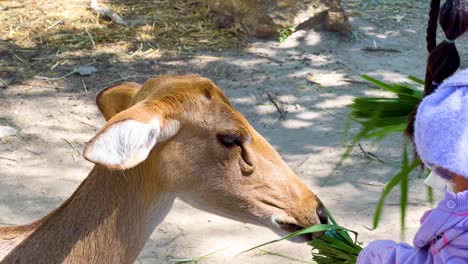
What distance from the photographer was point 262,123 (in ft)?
20.1

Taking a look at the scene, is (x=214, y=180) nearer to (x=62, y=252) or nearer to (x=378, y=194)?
(x=62, y=252)

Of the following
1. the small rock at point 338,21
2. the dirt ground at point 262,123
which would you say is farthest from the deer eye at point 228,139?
the small rock at point 338,21

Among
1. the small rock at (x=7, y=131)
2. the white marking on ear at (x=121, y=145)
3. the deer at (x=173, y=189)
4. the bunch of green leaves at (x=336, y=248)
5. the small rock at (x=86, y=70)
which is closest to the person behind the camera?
the white marking on ear at (x=121, y=145)

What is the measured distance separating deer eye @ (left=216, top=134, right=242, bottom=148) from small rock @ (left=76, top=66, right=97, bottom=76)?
13.9ft

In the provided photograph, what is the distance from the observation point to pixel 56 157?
18.3 feet

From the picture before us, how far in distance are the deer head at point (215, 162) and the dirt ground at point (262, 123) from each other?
Result: 147 centimetres

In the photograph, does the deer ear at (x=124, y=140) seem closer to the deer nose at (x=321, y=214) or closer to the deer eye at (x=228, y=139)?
the deer eye at (x=228, y=139)

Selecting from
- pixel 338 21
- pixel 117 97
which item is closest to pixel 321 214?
pixel 117 97

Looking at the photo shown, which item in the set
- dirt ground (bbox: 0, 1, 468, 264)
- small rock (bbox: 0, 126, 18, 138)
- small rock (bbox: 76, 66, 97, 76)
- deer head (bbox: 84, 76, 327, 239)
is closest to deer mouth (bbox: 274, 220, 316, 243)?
deer head (bbox: 84, 76, 327, 239)

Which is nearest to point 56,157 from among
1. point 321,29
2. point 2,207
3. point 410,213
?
point 2,207

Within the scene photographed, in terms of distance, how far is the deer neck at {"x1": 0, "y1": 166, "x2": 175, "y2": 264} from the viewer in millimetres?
2891

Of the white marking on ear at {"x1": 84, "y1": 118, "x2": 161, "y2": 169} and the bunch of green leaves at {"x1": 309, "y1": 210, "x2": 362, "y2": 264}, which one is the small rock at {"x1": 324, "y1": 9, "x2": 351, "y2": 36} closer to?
the bunch of green leaves at {"x1": 309, "y1": 210, "x2": 362, "y2": 264}

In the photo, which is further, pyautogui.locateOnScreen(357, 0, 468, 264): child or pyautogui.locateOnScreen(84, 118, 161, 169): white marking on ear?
pyautogui.locateOnScreen(84, 118, 161, 169): white marking on ear

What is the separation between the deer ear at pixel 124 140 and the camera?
2363 mm
